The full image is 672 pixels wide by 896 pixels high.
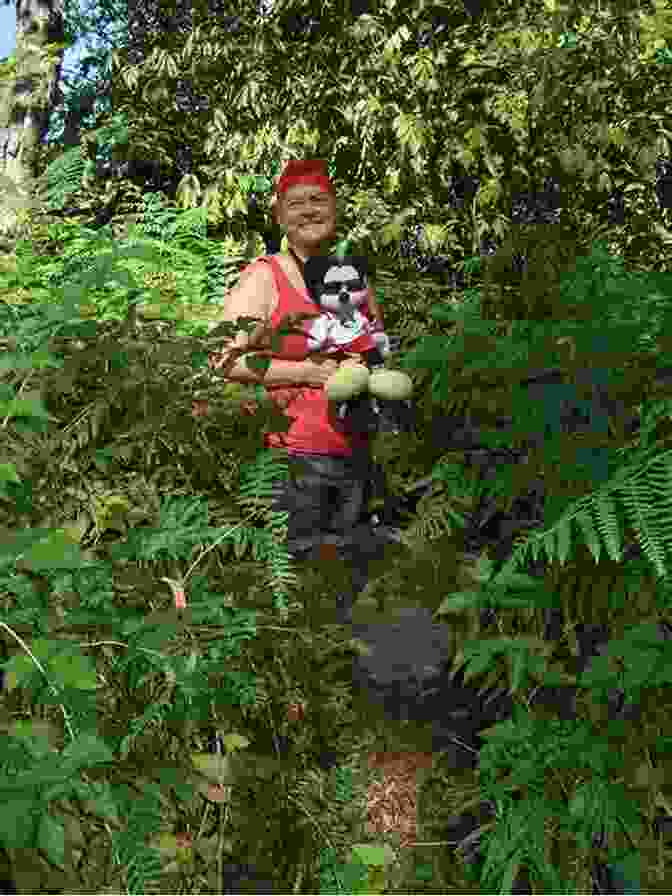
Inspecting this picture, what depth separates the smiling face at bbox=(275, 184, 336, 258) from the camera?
3.35m

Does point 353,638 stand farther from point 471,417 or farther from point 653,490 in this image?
point 653,490

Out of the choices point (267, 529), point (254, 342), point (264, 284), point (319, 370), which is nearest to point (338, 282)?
point (264, 284)

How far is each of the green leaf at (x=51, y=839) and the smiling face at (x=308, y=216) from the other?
231 cm

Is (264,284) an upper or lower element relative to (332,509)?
upper

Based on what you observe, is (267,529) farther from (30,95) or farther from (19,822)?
(30,95)

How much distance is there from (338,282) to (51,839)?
2.13 m

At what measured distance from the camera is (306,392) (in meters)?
3.03

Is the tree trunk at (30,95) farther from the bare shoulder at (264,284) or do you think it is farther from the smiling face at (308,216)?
the bare shoulder at (264,284)

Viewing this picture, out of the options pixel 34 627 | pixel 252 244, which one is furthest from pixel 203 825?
pixel 252 244

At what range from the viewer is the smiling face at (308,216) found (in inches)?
132

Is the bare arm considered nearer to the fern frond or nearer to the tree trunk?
the fern frond

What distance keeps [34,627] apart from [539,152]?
17.9 ft

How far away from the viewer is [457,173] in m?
6.67

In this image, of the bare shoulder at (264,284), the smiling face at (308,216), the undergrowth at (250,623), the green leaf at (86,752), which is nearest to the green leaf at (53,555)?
the undergrowth at (250,623)
